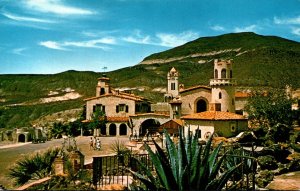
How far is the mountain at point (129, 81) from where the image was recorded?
78.1 m

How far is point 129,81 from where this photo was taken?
349 ft

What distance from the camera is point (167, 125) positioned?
40.5 m

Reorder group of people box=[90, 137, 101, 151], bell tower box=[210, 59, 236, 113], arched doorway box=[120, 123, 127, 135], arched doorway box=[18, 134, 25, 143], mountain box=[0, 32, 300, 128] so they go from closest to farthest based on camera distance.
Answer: group of people box=[90, 137, 101, 151] < bell tower box=[210, 59, 236, 113] < arched doorway box=[18, 134, 25, 143] < arched doorway box=[120, 123, 127, 135] < mountain box=[0, 32, 300, 128]

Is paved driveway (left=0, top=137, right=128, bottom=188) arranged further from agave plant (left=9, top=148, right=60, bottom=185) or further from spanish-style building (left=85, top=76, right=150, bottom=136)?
spanish-style building (left=85, top=76, right=150, bottom=136)

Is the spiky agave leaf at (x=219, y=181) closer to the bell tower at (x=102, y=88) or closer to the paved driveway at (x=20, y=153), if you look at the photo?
the paved driveway at (x=20, y=153)

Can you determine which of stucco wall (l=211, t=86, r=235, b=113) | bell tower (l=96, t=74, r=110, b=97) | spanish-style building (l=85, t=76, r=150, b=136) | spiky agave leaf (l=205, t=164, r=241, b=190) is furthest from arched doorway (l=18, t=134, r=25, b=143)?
spiky agave leaf (l=205, t=164, r=241, b=190)

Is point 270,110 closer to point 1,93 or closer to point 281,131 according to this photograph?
point 281,131

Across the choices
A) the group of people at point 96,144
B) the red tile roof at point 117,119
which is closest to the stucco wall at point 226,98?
the red tile roof at point 117,119

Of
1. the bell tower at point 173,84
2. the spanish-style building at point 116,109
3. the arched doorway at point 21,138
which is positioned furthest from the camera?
the bell tower at point 173,84

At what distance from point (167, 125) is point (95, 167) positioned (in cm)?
3032

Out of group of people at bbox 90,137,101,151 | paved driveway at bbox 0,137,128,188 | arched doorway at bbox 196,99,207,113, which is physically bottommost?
paved driveway at bbox 0,137,128,188

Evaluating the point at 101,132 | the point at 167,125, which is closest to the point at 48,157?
the point at 167,125

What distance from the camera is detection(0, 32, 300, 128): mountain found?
256 ft

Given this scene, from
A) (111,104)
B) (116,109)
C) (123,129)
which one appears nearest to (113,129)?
(123,129)
